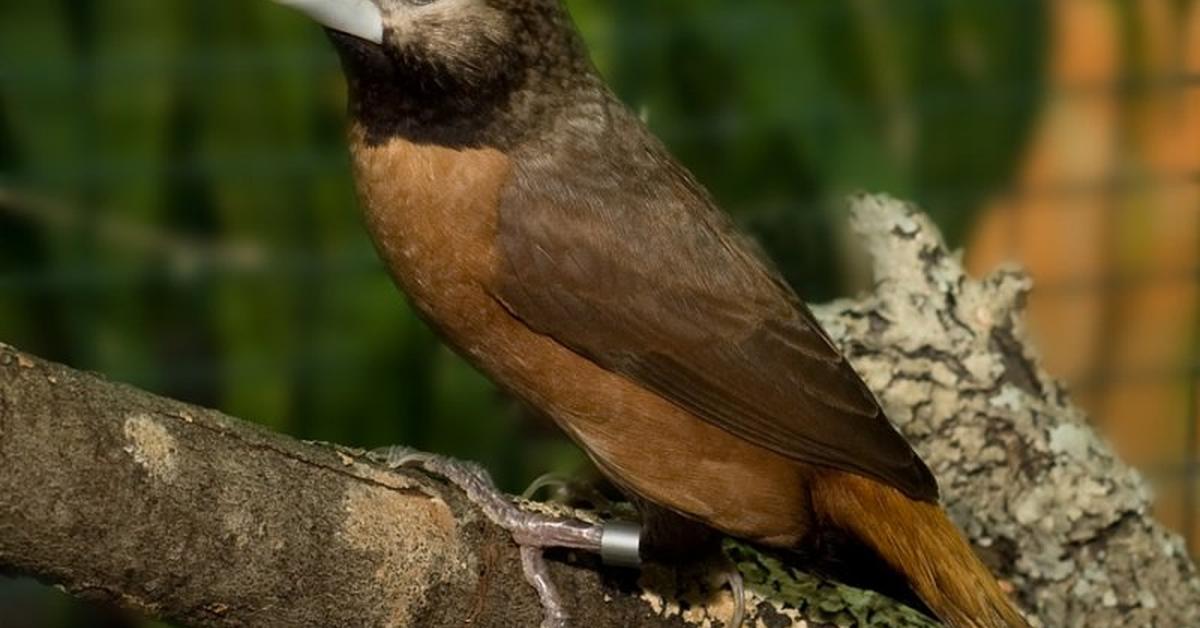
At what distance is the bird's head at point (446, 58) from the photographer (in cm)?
282

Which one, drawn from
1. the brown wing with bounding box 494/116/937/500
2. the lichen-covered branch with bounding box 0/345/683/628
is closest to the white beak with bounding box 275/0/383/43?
the brown wing with bounding box 494/116/937/500

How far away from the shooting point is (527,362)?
2879mm

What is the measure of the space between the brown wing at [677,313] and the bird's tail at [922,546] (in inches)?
2.1

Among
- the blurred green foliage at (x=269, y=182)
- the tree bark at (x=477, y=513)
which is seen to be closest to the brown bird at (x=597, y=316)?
Answer: the tree bark at (x=477, y=513)

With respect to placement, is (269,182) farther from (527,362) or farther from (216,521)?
(216,521)

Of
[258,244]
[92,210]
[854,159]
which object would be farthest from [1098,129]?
[92,210]

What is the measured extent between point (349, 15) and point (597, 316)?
57 centimetres

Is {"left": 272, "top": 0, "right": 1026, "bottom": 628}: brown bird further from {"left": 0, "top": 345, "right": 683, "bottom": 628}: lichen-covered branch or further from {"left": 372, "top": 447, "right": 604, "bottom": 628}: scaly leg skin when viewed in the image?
{"left": 0, "top": 345, "right": 683, "bottom": 628}: lichen-covered branch

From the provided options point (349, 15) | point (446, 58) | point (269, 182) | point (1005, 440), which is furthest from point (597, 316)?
point (269, 182)

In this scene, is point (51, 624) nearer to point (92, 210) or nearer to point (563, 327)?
point (92, 210)

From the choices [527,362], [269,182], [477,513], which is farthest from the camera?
[269,182]

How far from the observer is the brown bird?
286 centimetres

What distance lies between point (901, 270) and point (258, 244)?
93.2 inches

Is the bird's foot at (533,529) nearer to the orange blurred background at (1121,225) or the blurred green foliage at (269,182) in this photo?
the blurred green foliage at (269,182)
